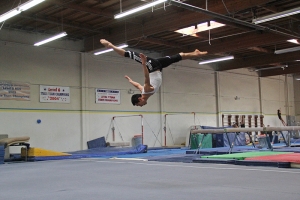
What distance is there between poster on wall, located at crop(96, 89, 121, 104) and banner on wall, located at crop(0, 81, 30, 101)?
132 inches

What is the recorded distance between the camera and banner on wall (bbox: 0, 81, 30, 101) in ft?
46.0

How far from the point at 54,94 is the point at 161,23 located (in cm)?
549

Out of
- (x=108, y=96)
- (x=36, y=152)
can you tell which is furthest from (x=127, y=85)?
(x=36, y=152)

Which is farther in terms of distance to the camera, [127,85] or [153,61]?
[127,85]

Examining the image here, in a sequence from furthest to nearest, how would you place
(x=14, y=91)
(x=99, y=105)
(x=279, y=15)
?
(x=99, y=105), (x=14, y=91), (x=279, y=15)

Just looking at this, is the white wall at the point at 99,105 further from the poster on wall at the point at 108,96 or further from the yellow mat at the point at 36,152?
the yellow mat at the point at 36,152

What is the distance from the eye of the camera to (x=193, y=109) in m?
20.8

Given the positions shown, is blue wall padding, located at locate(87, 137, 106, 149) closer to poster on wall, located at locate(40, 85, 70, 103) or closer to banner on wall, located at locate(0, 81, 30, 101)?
poster on wall, located at locate(40, 85, 70, 103)

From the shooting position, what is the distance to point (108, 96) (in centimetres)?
1719

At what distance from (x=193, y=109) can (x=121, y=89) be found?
5100 mm

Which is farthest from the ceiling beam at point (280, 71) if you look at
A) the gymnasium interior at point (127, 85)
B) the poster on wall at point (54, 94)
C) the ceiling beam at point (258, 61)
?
the poster on wall at point (54, 94)

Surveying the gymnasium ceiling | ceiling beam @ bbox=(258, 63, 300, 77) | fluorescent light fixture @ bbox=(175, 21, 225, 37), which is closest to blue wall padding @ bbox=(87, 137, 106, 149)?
the gymnasium ceiling

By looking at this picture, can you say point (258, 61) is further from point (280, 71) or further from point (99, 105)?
point (99, 105)

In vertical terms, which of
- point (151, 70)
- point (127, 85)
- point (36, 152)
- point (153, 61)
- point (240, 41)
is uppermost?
point (240, 41)
